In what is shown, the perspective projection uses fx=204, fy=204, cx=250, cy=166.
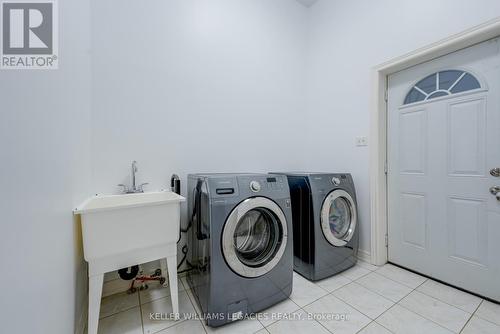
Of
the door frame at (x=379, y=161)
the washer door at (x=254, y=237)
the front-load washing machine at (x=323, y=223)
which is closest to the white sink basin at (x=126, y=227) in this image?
the washer door at (x=254, y=237)

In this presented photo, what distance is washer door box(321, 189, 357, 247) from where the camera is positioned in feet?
5.57

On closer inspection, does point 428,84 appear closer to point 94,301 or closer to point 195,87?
point 195,87

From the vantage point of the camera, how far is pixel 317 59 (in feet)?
8.31

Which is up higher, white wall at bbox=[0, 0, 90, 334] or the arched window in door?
the arched window in door

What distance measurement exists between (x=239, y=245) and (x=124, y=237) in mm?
727

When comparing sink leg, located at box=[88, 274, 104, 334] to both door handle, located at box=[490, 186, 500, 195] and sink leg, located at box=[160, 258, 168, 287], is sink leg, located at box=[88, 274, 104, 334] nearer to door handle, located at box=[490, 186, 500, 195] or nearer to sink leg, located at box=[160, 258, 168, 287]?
sink leg, located at box=[160, 258, 168, 287]

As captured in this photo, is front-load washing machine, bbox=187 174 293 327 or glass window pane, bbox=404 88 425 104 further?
glass window pane, bbox=404 88 425 104

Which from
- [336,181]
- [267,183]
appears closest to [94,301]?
[267,183]

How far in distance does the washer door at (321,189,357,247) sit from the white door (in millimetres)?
434

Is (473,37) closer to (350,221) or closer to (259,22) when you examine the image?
(350,221)

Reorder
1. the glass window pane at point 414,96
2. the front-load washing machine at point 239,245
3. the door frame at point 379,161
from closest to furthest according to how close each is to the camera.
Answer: the front-load washing machine at point 239,245
the glass window pane at point 414,96
the door frame at point 379,161

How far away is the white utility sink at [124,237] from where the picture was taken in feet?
3.43

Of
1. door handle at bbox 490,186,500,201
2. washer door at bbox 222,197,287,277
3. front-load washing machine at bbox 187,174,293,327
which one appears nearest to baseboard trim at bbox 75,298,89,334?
front-load washing machine at bbox 187,174,293,327

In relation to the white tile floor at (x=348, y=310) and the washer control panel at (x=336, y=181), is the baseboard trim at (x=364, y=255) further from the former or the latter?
the washer control panel at (x=336, y=181)
